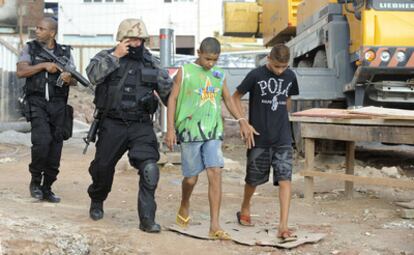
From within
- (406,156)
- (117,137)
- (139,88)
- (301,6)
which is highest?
(301,6)

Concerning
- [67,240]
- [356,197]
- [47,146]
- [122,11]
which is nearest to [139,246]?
[67,240]

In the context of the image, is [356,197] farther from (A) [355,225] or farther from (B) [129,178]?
(B) [129,178]

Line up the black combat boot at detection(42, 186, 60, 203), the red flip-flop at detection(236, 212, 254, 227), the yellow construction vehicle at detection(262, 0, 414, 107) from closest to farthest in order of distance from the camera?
1. the red flip-flop at detection(236, 212, 254, 227)
2. the black combat boot at detection(42, 186, 60, 203)
3. the yellow construction vehicle at detection(262, 0, 414, 107)

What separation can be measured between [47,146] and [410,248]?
11.7 feet

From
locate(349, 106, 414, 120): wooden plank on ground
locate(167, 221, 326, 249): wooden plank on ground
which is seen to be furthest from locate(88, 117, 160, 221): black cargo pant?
locate(349, 106, 414, 120): wooden plank on ground

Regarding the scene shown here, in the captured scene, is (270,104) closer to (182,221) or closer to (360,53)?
(182,221)

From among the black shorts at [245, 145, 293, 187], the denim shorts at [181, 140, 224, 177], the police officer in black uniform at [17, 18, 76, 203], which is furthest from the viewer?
the police officer in black uniform at [17, 18, 76, 203]

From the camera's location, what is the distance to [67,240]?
16.8ft

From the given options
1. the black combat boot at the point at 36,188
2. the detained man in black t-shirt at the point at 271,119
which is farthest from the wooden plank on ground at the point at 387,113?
the black combat boot at the point at 36,188

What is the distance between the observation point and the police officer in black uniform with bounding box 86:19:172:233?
19.1ft

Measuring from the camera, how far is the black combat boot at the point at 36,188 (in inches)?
283

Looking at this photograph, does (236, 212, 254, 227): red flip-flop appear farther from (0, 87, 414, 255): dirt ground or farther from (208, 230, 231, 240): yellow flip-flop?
(208, 230, 231, 240): yellow flip-flop

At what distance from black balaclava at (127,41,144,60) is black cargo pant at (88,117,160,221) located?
1.79ft

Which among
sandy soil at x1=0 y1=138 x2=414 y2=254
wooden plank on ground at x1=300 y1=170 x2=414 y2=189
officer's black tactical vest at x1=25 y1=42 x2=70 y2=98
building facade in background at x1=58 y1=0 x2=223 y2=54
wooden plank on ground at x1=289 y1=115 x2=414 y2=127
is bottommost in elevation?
sandy soil at x1=0 y1=138 x2=414 y2=254
